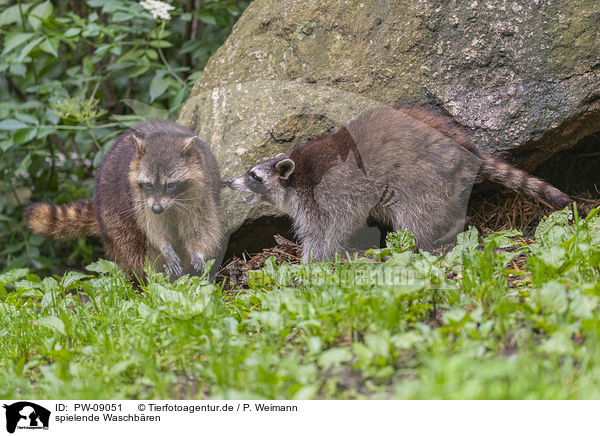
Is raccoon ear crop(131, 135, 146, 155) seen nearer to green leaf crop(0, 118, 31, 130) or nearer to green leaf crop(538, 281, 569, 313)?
green leaf crop(0, 118, 31, 130)

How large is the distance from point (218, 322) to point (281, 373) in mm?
691

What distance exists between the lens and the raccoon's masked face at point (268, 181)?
4379 mm

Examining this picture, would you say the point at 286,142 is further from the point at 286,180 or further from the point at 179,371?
the point at 179,371

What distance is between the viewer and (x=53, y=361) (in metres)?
3.12

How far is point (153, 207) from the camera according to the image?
4.26m

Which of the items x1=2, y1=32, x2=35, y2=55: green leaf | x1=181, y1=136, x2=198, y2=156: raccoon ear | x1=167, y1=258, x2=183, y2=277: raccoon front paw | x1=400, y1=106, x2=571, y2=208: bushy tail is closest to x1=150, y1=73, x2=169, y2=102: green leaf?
x1=2, y1=32, x2=35, y2=55: green leaf

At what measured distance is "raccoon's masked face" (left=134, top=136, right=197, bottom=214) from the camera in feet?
14.2

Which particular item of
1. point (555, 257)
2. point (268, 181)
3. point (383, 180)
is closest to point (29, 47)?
point (268, 181)

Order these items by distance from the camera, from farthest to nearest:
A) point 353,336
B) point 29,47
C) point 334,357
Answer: point 29,47
point 353,336
point 334,357

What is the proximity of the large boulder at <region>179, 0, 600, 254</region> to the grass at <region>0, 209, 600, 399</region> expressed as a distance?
967 mm

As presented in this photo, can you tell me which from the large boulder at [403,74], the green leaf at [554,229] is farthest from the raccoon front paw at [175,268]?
the green leaf at [554,229]

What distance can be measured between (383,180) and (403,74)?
0.86 metres
